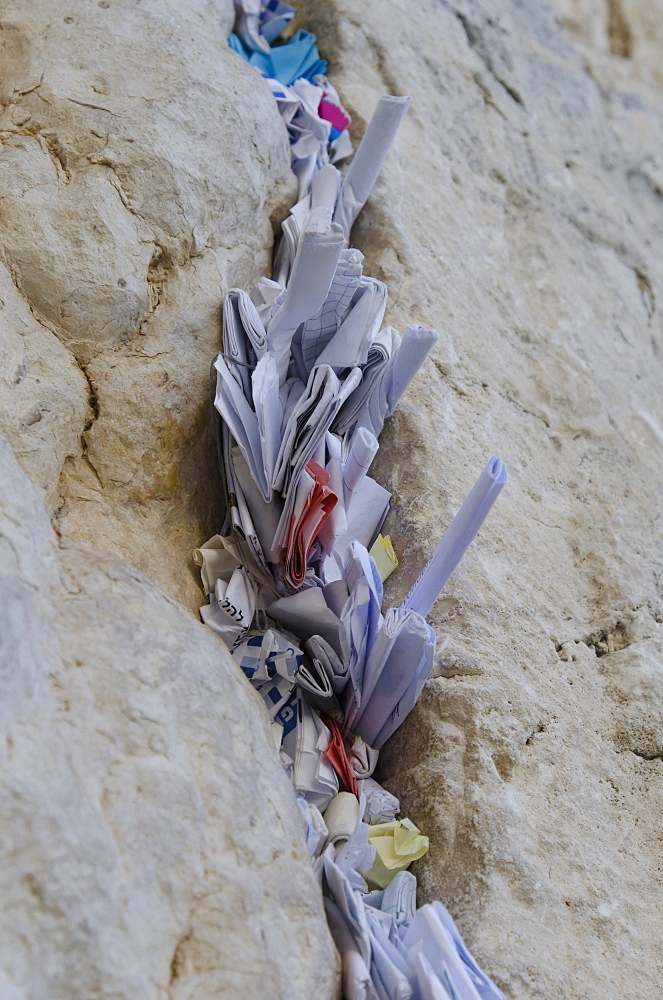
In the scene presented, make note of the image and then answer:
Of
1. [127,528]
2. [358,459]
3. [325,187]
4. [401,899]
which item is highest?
[325,187]

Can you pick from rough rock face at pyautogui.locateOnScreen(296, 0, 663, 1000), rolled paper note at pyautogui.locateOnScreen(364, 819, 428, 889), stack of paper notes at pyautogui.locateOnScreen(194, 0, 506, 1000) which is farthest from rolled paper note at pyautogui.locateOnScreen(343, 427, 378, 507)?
rolled paper note at pyautogui.locateOnScreen(364, 819, 428, 889)

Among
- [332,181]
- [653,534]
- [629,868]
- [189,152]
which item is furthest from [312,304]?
[629,868]

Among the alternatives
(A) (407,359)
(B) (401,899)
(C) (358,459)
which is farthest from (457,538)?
(B) (401,899)

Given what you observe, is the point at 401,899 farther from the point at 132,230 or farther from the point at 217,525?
the point at 132,230

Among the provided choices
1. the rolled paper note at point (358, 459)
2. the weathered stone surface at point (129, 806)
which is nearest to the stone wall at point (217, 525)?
the weathered stone surface at point (129, 806)

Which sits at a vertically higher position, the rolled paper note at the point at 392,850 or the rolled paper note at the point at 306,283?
the rolled paper note at the point at 306,283

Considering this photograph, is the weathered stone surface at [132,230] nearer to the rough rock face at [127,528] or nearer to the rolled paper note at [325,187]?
the rough rock face at [127,528]

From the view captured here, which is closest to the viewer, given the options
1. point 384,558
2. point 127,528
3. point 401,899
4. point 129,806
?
point 129,806
